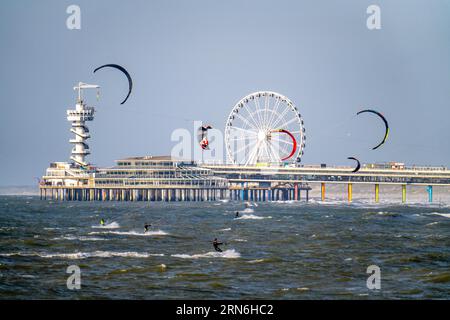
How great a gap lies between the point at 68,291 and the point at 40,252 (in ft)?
81.0

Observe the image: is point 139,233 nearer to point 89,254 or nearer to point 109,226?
point 109,226

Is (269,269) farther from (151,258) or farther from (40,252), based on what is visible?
(40,252)

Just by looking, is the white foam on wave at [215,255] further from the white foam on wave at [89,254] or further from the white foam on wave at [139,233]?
the white foam on wave at [139,233]

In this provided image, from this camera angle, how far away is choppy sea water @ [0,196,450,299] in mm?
64250

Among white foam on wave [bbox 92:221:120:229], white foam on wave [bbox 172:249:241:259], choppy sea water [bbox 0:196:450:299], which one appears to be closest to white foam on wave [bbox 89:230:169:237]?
choppy sea water [bbox 0:196:450:299]

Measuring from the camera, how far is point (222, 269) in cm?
7488

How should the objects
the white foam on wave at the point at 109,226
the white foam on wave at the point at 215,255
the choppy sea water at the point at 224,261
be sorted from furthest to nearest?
1. the white foam on wave at the point at 109,226
2. the white foam on wave at the point at 215,255
3. the choppy sea water at the point at 224,261

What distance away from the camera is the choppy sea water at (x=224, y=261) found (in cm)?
6425

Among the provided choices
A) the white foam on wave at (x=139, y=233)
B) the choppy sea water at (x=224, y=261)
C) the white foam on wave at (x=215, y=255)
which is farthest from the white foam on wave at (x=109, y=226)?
the white foam on wave at (x=215, y=255)

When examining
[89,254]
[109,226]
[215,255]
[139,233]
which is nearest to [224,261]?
[215,255]

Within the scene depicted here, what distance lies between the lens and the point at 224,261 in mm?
80250

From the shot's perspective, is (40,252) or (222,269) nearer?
(222,269)
